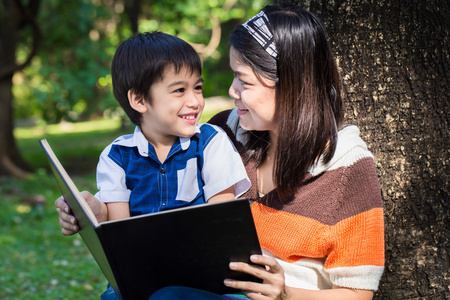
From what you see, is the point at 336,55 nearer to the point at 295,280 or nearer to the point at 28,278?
the point at 295,280

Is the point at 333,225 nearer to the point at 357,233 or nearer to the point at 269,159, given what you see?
the point at 357,233

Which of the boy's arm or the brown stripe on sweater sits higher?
the brown stripe on sweater

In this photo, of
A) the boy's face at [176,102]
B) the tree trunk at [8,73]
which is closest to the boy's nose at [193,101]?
the boy's face at [176,102]

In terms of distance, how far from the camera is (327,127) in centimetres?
196

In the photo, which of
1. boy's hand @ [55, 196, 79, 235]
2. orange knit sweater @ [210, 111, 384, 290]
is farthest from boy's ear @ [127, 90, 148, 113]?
orange knit sweater @ [210, 111, 384, 290]

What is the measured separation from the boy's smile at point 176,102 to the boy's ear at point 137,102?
0.01m

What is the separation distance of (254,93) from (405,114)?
2.46 ft

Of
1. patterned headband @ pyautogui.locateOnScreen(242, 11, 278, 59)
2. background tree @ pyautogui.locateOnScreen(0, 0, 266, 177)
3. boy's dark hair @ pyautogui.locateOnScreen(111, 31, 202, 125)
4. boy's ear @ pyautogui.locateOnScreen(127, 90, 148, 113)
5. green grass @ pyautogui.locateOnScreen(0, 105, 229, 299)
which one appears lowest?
green grass @ pyautogui.locateOnScreen(0, 105, 229, 299)

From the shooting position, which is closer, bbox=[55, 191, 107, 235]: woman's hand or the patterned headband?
the patterned headband

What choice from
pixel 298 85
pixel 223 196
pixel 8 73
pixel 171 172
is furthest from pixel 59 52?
pixel 298 85

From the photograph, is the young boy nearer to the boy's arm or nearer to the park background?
the boy's arm

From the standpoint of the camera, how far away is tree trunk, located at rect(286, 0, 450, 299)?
7.52ft

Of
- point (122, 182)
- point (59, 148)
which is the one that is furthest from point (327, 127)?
point (59, 148)

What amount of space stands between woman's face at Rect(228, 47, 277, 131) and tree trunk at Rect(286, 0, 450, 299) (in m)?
0.48
